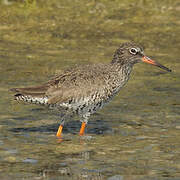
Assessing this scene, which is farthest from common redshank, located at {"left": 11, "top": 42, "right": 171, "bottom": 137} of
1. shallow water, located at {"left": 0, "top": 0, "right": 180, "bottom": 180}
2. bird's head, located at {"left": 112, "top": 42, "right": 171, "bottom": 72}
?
shallow water, located at {"left": 0, "top": 0, "right": 180, "bottom": 180}

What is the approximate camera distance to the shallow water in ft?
40.5

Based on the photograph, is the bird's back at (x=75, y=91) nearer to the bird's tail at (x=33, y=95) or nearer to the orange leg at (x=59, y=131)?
the bird's tail at (x=33, y=95)

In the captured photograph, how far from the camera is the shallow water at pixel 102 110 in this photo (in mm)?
12352

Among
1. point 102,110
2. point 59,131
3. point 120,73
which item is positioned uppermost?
point 120,73

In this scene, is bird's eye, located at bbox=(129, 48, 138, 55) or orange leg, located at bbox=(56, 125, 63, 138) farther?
bird's eye, located at bbox=(129, 48, 138, 55)

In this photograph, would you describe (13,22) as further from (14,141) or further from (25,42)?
(14,141)

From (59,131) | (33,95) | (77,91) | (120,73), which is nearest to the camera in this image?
(33,95)

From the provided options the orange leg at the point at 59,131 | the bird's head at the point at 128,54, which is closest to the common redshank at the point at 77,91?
the orange leg at the point at 59,131

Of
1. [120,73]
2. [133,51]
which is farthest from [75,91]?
[133,51]

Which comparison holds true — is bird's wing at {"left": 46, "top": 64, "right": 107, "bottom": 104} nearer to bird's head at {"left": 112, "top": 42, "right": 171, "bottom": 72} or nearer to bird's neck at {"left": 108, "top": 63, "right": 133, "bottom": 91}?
bird's neck at {"left": 108, "top": 63, "right": 133, "bottom": 91}

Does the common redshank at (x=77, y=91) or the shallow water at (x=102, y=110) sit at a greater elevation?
the common redshank at (x=77, y=91)

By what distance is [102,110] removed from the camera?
16500mm

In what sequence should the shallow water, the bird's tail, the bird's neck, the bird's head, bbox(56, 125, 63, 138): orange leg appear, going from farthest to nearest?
the bird's head, the bird's neck, bbox(56, 125, 63, 138): orange leg, the bird's tail, the shallow water

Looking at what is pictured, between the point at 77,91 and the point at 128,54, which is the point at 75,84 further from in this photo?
the point at 128,54
